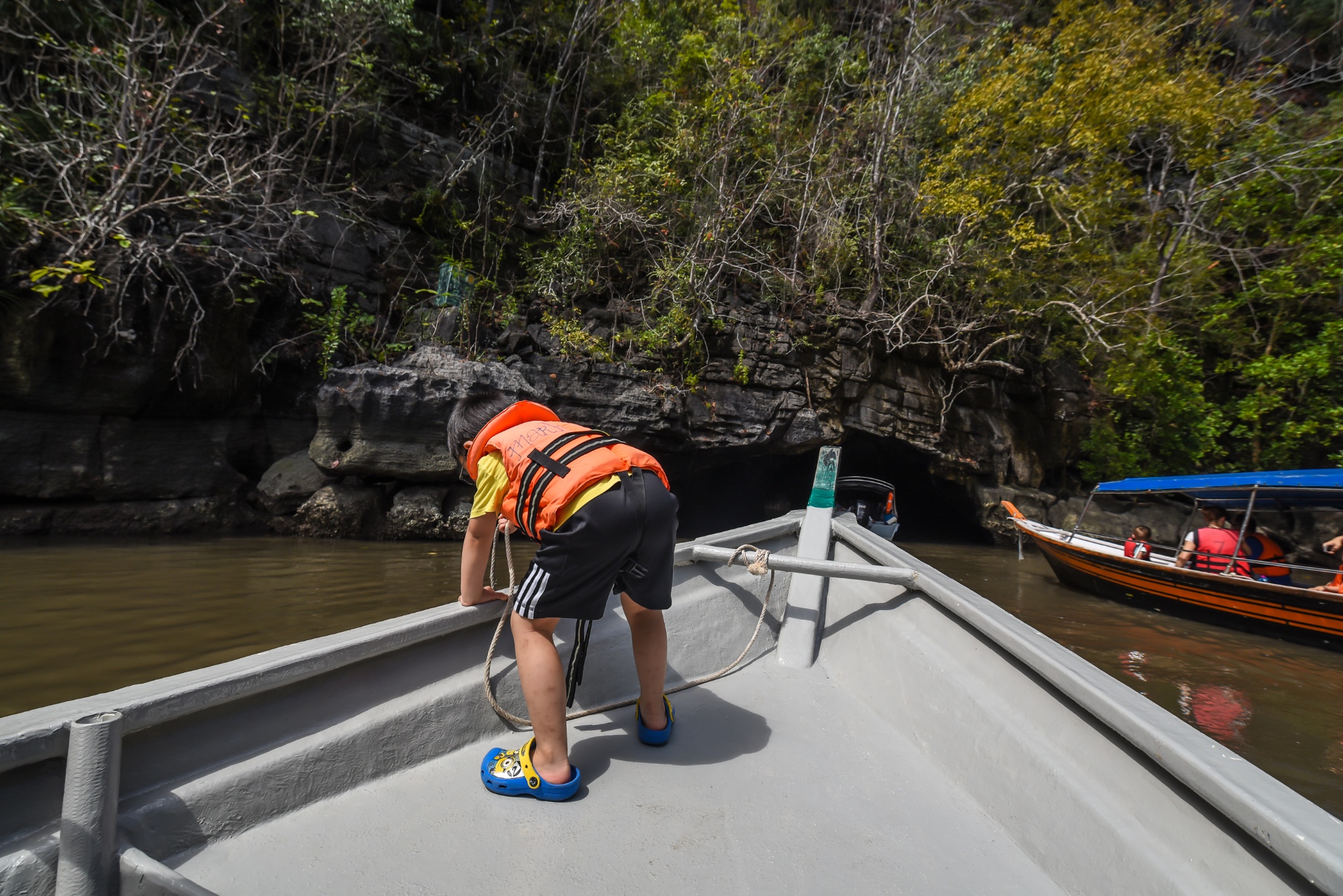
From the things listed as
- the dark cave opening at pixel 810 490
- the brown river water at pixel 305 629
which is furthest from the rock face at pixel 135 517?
the dark cave opening at pixel 810 490

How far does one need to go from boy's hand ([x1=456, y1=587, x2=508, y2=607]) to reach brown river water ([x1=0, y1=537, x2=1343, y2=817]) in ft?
8.09

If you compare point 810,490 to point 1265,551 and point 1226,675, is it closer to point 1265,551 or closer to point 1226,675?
point 1265,551

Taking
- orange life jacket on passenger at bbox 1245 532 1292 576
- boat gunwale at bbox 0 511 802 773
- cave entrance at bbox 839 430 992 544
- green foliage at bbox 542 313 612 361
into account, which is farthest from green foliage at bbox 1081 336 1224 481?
boat gunwale at bbox 0 511 802 773

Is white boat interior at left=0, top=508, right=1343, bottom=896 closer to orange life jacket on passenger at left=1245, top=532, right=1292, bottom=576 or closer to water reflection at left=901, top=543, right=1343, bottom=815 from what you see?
water reflection at left=901, top=543, right=1343, bottom=815

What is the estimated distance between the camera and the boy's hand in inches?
68.8

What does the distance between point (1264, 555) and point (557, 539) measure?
851 cm

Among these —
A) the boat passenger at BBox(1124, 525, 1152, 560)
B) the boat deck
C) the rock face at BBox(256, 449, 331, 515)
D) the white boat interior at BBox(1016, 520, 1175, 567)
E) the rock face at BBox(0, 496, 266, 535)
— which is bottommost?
the rock face at BBox(0, 496, 266, 535)

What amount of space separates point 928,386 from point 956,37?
6834 mm

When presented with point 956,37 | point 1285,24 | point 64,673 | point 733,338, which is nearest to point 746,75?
point 733,338

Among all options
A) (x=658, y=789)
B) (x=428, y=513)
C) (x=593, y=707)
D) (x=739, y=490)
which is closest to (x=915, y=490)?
(x=739, y=490)

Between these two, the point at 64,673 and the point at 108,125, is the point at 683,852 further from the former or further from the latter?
the point at 108,125

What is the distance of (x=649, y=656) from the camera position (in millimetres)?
1761

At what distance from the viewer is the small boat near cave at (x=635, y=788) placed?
38.2 inches

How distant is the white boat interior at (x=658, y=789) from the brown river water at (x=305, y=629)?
242 centimetres
